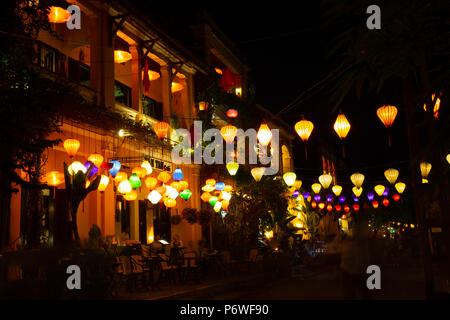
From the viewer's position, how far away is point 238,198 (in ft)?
62.2

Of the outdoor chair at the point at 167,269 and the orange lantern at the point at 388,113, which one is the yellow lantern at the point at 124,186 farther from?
the orange lantern at the point at 388,113

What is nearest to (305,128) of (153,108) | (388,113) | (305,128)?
(305,128)

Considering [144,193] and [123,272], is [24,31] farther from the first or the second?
[144,193]

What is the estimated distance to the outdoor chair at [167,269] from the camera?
12.3 metres

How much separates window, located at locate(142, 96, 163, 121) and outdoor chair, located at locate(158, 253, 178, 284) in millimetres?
7250

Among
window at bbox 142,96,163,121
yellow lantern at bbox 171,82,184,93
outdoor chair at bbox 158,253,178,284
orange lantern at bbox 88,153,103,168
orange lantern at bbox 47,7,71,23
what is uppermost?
yellow lantern at bbox 171,82,184,93

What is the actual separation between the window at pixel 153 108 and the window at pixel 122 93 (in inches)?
30.2

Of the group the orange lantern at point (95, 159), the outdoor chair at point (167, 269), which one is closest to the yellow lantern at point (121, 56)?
the orange lantern at point (95, 159)

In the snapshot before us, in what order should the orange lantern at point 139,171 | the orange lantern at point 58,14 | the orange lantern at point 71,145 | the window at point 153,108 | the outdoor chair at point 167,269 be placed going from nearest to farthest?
the orange lantern at point 71,145, the orange lantern at point 58,14, the outdoor chair at point 167,269, the orange lantern at point 139,171, the window at point 153,108

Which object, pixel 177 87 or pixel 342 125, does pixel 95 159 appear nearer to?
pixel 342 125

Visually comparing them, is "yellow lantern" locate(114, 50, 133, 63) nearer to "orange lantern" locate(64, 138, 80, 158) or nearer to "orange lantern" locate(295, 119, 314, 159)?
"orange lantern" locate(64, 138, 80, 158)

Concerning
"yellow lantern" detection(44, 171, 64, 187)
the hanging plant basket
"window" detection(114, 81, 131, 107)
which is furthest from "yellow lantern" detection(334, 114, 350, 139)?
"window" detection(114, 81, 131, 107)

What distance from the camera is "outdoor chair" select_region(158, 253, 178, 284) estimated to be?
12.3m
